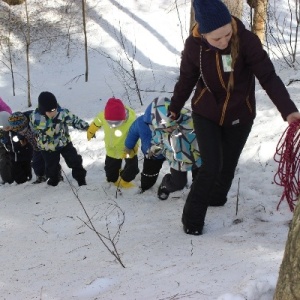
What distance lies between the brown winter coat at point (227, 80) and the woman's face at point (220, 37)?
0.24ft

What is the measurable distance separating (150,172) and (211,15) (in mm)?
2592

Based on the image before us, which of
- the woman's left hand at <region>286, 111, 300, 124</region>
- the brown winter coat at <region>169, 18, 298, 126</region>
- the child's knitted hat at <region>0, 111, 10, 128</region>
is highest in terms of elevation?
the brown winter coat at <region>169, 18, 298, 126</region>

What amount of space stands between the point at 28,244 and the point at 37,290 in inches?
51.3

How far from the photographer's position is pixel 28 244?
4.26m

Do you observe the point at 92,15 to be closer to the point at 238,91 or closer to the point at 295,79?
the point at 295,79

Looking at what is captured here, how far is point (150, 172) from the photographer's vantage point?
5.29m

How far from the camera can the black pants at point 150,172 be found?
5191 mm

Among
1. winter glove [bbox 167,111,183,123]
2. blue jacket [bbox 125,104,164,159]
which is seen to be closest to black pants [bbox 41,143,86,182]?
blue jacket [bbox 125,104,164,159]

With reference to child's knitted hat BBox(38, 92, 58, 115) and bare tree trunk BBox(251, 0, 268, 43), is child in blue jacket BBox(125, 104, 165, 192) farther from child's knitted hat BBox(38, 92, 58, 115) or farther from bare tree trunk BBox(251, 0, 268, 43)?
bare tree trunk BBox(251, 0, 268, 43)

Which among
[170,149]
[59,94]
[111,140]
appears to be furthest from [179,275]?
[59,94]

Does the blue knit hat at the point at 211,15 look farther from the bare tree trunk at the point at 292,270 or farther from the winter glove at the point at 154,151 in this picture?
the winter glove at the point at 154,151

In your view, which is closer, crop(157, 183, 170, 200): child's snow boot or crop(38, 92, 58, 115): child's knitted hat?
crop(157, 183, 170, 200): child's snow boot

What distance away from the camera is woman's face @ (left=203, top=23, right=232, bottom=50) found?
120 inches

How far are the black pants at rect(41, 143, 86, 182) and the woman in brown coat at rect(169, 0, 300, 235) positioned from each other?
267 centimetres
